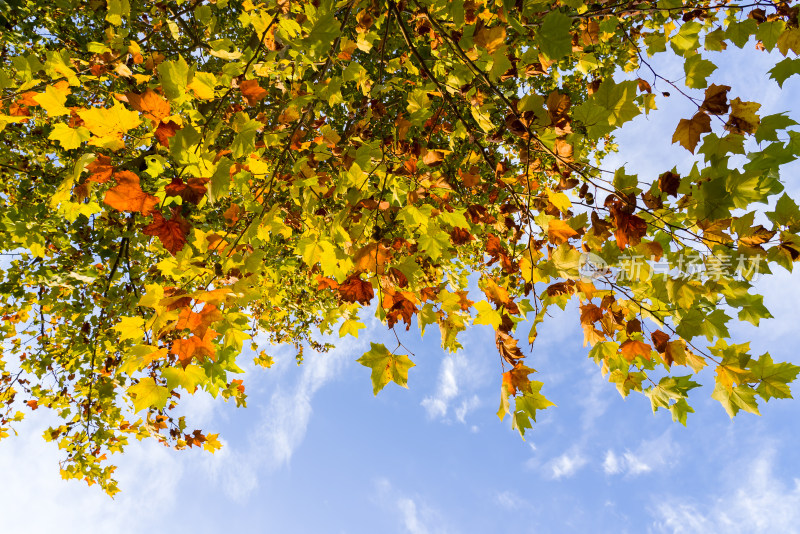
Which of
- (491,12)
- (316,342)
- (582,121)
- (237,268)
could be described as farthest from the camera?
(316,342)

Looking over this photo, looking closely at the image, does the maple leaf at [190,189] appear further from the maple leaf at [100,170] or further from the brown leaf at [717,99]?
the brown leaf at [717,99]

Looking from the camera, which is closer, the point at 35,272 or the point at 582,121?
the point at 582,121

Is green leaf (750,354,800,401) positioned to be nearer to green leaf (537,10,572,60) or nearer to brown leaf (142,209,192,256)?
green leaf (537,10,572,60)

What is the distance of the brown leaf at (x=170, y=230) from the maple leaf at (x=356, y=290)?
2.57ft

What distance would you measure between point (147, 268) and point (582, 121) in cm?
468

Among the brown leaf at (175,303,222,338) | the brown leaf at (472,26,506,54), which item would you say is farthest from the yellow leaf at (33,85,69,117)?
the brown leaf at (472,26,506,54)

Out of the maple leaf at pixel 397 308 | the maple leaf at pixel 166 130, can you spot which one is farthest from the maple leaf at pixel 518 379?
the maple leaf at pixel 166 130

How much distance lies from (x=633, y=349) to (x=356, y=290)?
144 centimetres

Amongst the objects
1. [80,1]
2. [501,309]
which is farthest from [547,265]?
[80,1]

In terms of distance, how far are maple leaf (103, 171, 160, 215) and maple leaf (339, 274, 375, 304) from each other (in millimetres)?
921

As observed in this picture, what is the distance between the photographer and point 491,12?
2.56m

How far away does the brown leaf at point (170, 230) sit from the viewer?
4.67 ft

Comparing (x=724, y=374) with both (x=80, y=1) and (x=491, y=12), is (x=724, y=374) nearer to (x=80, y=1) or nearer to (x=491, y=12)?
(x=491, y=12)

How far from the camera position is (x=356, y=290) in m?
1.97
